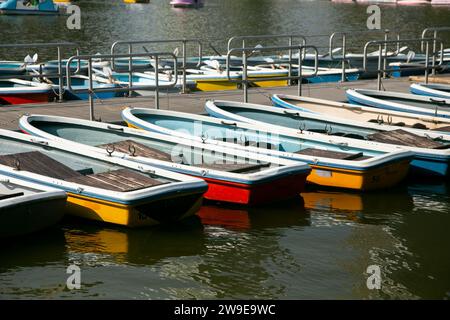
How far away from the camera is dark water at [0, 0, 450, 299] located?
31.6 feet

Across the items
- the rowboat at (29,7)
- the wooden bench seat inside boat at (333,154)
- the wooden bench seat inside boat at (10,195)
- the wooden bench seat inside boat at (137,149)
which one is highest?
the rowboat at (29,7)

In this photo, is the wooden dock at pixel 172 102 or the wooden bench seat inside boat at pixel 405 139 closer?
the wooden bench seat inside boat at pixel 405 139

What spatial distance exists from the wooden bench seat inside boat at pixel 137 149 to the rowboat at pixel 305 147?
618mm

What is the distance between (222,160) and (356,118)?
3.84m

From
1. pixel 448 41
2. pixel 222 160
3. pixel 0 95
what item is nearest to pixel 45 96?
pixel 0 95

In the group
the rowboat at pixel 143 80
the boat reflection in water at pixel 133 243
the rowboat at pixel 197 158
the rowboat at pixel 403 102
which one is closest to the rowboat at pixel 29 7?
the rowboat at pixel 143 80

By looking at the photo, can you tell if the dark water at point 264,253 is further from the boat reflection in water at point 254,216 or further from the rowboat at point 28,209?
the rowboat at point 28,209

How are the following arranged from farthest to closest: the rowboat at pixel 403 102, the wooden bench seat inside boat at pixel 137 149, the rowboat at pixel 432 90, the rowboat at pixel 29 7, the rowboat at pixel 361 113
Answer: the rowboat at pixel 29 7 < the rowboat at pixel 432 90 < the rowboat at pixel 403 102 < the rowboat at pixel 361 113 < the wooden bench seat inside boat at pixel 137 149

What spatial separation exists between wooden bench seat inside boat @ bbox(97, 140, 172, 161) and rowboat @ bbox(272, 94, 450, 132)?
3597 millimetres

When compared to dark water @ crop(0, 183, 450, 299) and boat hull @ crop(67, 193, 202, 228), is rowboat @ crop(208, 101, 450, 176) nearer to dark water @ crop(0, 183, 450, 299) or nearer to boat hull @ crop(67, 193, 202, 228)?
dark water @ crop(0, 183, 450, 299)

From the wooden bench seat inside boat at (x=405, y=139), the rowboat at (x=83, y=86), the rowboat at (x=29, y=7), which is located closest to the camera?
the wooden bench seat inside boat at (x=405, y=139)

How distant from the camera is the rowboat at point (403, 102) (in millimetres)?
15898
